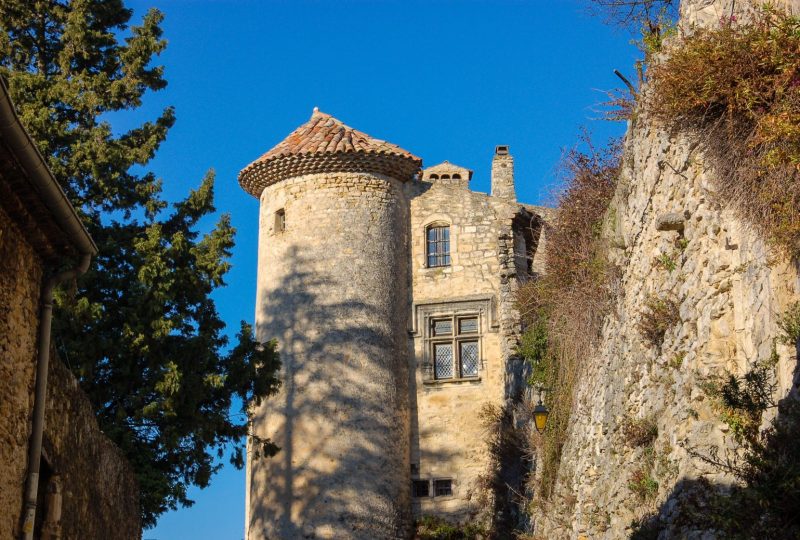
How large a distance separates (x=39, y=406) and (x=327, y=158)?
14.1 m

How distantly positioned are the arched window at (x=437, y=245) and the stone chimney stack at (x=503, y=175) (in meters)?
1.46

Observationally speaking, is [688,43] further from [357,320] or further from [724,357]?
[357,320]

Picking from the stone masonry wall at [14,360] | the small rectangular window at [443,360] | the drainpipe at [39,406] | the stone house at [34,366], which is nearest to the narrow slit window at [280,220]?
the small rectangular window at [443,360]

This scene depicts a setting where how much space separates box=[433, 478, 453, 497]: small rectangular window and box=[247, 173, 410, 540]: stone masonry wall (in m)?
0.56

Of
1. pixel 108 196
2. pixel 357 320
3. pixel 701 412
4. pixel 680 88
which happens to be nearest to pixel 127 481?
pixel 108 196

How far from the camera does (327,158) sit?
75.2ft

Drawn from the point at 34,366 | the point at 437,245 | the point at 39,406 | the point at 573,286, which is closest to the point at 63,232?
the point at 34,366

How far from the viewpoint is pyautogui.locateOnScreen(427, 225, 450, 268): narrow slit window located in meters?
24.0

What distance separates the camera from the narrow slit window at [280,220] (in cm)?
2327

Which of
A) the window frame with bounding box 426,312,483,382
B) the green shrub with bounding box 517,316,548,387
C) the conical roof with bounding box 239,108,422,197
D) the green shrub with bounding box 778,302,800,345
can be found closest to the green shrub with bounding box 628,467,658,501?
the green shrub with bounding box 778,302,800,345

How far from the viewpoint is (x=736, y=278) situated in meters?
10.2

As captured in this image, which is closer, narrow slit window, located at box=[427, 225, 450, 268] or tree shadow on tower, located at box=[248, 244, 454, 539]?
tree shadow on tower, located at box=[248, 244, 454, 539]

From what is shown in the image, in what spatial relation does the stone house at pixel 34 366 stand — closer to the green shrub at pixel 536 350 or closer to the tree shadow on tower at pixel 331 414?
the tree shadow on tower at pixel 331 414

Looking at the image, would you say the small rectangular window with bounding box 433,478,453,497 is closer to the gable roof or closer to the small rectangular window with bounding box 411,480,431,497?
the small rectangular window with bounding box 411,480,431,497
